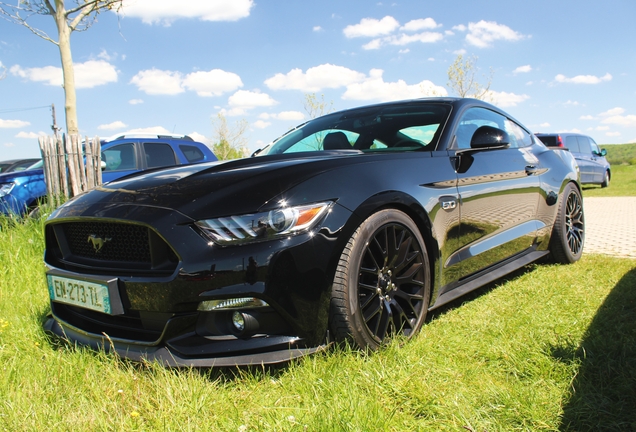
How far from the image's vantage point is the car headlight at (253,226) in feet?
6.63

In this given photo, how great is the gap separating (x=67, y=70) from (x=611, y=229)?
1031 centimetres

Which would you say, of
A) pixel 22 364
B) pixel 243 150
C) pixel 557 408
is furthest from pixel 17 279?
pixel 243 150

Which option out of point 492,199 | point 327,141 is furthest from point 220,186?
point 492,199

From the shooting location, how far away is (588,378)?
209cm

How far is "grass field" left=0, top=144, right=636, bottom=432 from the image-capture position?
5.82 feet

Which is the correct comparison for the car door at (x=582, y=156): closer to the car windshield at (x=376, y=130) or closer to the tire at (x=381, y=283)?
the car windshield at (x=376, y=130)

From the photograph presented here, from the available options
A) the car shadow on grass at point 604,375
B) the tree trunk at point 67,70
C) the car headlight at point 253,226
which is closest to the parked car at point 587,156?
the tree trunk at point 67,70

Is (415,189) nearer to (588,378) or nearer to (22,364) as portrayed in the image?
(588,378)

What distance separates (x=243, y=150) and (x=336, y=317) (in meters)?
35.2

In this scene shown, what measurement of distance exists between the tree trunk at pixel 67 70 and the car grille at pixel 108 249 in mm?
8911

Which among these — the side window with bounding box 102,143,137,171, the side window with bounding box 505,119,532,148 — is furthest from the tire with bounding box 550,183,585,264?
the side window with bounding box 102,143,137,171

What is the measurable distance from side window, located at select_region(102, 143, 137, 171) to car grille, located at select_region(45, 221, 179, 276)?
19.2ft

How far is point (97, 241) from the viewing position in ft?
7.65

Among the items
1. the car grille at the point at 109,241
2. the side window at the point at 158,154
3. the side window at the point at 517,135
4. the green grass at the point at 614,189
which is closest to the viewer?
the car grille at the point at 109,241
